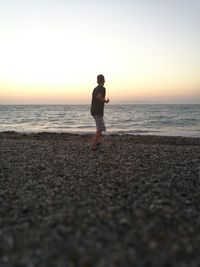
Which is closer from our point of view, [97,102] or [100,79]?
[100,79]

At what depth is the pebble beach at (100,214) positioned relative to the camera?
4633 mm

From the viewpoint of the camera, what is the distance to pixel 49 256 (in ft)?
15.4

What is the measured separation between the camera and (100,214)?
20.4ft

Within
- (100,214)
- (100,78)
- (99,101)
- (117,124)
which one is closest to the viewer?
(100,214)

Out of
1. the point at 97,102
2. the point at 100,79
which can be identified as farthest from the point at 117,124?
the point at 100,79

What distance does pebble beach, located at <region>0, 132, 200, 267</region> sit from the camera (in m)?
4.63

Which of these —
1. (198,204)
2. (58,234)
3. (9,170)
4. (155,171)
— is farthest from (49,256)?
(9,170)

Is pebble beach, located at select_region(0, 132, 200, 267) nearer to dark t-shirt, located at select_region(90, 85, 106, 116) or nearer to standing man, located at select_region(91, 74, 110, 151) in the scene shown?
standing man, located at select_region(91, 74, 110, 151)

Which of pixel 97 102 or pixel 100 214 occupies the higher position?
pixel 97 102

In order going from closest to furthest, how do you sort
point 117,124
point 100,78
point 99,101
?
point 100,78 → point 99,101 → point 117,124

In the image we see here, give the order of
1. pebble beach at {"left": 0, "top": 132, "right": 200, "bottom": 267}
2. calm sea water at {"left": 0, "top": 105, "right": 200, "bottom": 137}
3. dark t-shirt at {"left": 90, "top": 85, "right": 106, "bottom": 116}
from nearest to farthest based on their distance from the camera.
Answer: pebble beach at {"left": 0, "top": 132, "right": 200, "bottom": 267}
dark t-shirt at {"left": 90, "top": 85, "right": 106, "bottom": 116}
calm sea water at {"left": 0, "top": 105, "right": 200, "bottom": 137}

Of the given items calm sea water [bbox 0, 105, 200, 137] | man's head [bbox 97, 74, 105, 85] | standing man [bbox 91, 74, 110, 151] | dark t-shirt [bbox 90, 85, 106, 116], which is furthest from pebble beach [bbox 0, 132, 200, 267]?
calm sea water [bbox 0, 105, 200, 137]

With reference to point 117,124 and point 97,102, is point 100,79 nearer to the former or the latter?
point 97,102

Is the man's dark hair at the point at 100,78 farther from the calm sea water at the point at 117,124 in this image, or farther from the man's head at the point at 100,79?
the calm sea water at the point at 117,124
